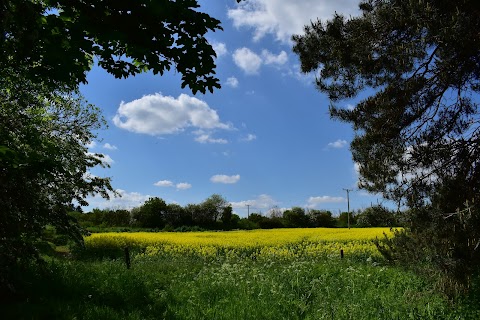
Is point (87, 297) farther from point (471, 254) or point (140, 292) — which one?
point (471, 254)

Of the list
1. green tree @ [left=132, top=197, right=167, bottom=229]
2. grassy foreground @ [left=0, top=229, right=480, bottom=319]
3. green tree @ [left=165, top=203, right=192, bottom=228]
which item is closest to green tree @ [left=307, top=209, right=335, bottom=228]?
green tree @ [left=165, top=203, right=192, bottom=228]

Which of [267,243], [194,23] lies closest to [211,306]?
[194,23]

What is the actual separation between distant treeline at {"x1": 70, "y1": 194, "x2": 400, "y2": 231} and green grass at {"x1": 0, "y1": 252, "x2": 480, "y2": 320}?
1676 inches

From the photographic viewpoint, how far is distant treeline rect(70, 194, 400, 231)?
5594cm

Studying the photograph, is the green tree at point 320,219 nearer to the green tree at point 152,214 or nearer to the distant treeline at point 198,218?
the distant treeline at point 198,218

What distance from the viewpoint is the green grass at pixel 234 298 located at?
751 cm

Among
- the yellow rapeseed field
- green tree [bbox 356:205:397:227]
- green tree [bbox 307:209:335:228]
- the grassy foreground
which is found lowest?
the grassy foreground

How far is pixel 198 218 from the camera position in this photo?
209ft

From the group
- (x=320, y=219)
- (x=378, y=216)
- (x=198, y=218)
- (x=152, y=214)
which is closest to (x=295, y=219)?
(x=320, y=219)

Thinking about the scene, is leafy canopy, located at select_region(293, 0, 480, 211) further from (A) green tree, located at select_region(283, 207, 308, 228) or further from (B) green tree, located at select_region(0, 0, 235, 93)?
(A) green tree, located at select_region(283, 207, 308, 228)

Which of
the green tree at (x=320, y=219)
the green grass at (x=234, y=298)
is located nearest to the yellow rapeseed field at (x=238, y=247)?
the green grass at (x=234, y=298)

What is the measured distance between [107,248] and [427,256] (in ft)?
68.4

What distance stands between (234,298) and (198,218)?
55450 mm

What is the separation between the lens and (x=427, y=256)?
8023 mm
